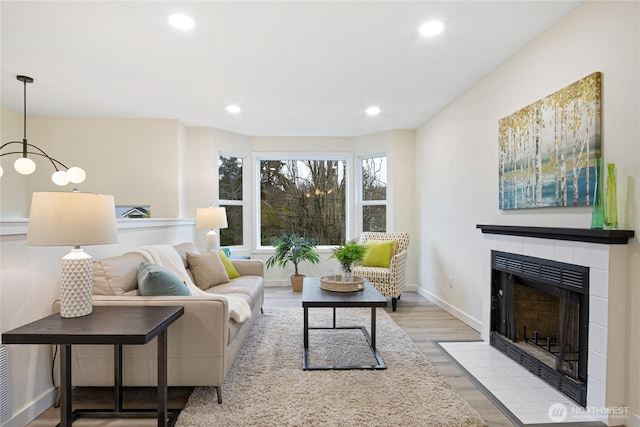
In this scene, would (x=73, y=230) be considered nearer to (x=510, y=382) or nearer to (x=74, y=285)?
(x=74, y=285)

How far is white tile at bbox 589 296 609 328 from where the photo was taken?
200 cm

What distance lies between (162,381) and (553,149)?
2.81m

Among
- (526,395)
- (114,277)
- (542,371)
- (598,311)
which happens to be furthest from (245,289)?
(598,311)

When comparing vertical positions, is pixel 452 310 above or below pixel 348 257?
below

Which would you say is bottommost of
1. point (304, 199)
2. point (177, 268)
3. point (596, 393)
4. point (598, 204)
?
point (596, 393)

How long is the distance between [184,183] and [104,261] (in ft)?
9.92

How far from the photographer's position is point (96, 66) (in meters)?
3.22

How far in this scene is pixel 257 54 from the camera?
299 centimetres

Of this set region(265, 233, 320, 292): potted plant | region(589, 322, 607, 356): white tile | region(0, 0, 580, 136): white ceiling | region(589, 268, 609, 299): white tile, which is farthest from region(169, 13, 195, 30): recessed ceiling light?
region(265, 233, 320, 292): potted plant

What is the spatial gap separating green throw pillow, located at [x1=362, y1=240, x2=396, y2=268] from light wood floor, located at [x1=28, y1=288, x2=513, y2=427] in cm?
58

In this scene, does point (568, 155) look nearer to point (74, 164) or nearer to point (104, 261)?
point (104, 261)

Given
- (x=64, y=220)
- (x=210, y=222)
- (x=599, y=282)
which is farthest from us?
(x=210, y=222)

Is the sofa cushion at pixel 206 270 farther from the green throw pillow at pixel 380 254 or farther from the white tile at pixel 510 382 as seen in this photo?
the white tile at pixel 510 382

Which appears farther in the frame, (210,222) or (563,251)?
(210,222)
